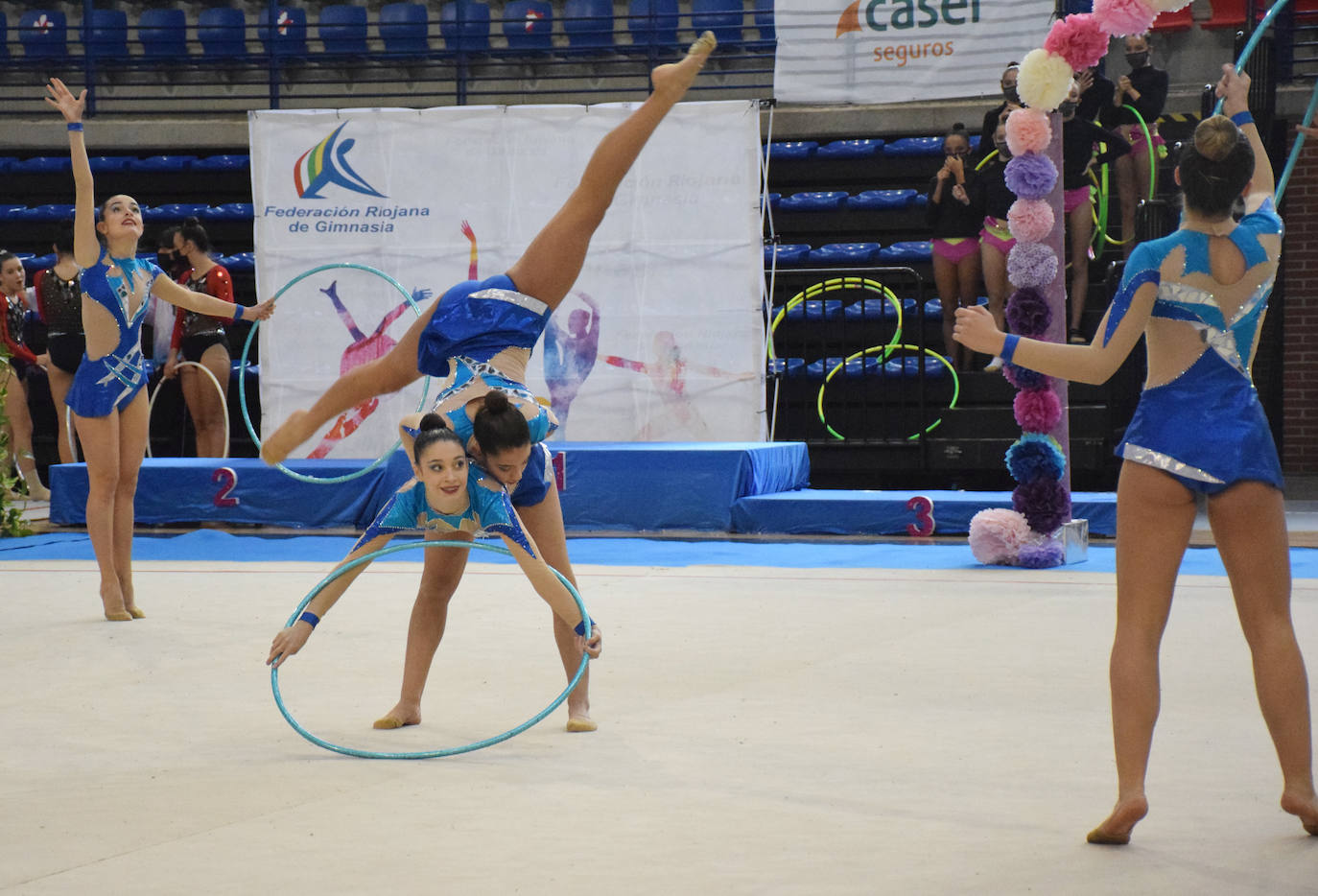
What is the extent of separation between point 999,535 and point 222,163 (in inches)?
353

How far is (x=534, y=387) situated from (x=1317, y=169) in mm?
6990

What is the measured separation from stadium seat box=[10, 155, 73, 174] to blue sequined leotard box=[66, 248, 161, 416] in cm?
855

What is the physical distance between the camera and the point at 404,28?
14.8 m

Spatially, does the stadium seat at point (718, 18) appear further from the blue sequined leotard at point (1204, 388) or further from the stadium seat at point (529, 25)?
the blue sequined leotard at point (1204, 388)

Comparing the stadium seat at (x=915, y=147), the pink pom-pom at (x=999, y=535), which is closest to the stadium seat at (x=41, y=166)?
the stadium seat at (x=915, y=147)

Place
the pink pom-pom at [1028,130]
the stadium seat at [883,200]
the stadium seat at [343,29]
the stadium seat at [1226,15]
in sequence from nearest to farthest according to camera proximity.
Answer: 1. the pink pom-pom at [1028,130]
2. the stadium seat at [883,200]
3. the stadium seat at [1226,15]
4. the stadium seat at [343,29]

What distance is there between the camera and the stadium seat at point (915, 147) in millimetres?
11883

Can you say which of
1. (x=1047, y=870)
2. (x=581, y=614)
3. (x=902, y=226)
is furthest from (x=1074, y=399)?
(x=1047, y=870)

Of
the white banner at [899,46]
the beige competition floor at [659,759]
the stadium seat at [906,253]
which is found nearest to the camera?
the beige competition floor at [659,759]

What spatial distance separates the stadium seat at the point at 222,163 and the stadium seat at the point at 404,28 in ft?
6.59

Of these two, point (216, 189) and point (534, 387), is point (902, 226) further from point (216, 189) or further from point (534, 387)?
point (216, 189)

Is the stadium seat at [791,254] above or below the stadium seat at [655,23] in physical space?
below

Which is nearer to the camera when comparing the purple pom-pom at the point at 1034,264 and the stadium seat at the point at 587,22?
the purple pom-pom at the point at 1034,264

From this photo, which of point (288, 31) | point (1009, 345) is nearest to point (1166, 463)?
point (1009, 345)
